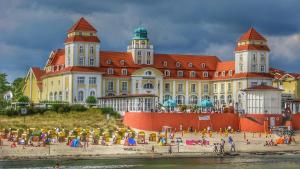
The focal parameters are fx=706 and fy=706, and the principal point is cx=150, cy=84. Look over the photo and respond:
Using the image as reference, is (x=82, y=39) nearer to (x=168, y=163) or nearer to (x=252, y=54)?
(x=252, y=54)

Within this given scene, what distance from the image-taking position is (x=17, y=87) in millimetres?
128250

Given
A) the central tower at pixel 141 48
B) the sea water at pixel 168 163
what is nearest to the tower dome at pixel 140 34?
the central tower at pixel 141 48

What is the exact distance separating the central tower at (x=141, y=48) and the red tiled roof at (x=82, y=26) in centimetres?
824

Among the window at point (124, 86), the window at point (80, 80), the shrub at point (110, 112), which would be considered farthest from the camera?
the window at point (124, 86)

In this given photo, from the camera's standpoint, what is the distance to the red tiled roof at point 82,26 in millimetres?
105062

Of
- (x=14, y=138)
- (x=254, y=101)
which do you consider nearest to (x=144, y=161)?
(x=14, y=138)

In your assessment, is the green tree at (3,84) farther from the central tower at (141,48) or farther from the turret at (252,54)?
the turret at (252,54)

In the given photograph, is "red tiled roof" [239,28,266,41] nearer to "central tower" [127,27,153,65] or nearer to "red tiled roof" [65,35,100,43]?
"central tower" [127,27,153,65]

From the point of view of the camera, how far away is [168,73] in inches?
4417

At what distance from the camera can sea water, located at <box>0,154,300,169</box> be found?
5938 centimetres

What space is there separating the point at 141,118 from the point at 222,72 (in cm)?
3157

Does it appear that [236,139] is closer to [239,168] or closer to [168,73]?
[239,168]

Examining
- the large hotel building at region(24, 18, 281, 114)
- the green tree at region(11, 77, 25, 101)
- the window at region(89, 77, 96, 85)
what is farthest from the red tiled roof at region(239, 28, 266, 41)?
the green tree at region(11, 77, 25, 101)

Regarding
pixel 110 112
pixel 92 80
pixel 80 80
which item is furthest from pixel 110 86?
pixel 110 112
